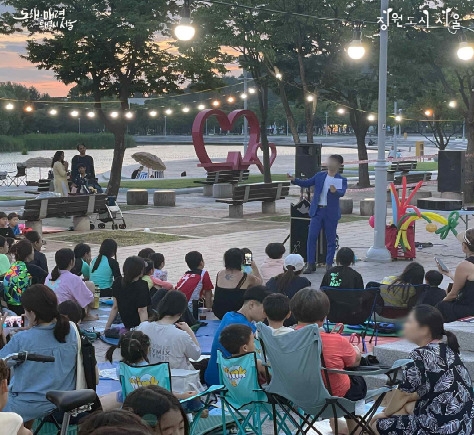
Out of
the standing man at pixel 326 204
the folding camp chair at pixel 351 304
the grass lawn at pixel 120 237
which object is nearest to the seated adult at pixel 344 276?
the folding camp chair at pixel 351 304

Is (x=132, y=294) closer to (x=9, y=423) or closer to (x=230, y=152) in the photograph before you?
(x=9, y=423)

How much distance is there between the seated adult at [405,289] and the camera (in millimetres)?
9773

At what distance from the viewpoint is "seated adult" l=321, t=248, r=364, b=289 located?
388 inches

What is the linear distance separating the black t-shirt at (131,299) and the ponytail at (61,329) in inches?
129

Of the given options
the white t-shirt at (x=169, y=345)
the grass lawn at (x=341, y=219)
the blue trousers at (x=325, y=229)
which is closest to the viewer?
the white t-shirt at (x=169, y=345)

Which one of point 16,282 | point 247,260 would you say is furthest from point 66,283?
point 247,260

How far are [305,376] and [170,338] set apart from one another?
4.58 ft

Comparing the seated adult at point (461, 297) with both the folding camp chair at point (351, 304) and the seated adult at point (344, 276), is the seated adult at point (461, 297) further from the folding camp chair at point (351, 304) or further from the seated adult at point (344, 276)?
the seated adult at point (344, 276)

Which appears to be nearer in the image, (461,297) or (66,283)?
(461,297)

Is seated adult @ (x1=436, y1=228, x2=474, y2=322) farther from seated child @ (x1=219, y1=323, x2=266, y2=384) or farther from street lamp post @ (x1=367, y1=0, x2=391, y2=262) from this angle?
street lamp post @ (x1=367, y1=0, x2=391, y2=262)

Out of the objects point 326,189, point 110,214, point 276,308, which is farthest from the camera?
point 110,214

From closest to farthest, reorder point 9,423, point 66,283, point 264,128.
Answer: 1. point 9,423
2. point 66,283
3. point 264,128

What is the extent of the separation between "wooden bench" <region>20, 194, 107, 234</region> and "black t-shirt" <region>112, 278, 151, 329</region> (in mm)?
10560

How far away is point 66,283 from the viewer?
10.2 m
